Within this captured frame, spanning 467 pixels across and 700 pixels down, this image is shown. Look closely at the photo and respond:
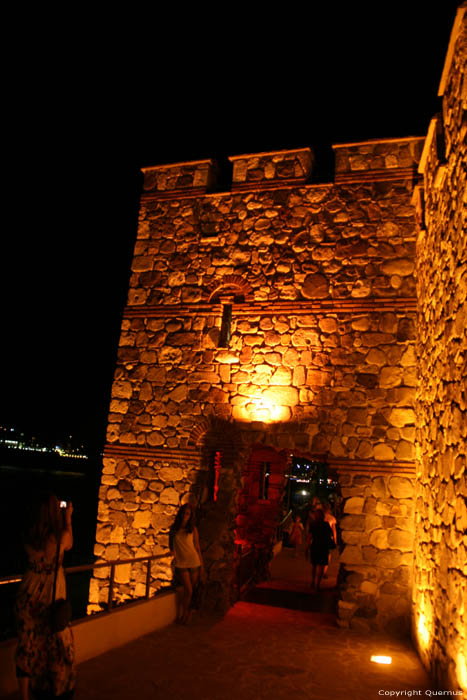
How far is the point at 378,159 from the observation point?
7199mm

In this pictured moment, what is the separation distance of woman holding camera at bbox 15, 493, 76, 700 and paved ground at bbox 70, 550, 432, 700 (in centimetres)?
54

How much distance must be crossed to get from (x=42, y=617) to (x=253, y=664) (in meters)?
2.22

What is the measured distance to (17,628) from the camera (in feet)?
11.1

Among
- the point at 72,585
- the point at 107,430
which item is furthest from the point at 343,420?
the point at 72,585

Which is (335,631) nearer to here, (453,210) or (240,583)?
(240,583)

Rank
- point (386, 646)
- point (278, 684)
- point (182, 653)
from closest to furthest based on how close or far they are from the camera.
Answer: point (278, 684)
point (182, 653)
point (386, 646)

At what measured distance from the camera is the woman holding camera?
3.34 m

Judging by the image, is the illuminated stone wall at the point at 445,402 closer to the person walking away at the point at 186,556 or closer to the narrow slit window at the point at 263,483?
the person walking away at the point at 186,556

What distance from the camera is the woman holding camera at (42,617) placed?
11.0 ft

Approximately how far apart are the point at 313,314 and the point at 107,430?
3371 millimetres

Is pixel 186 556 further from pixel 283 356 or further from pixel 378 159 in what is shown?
pixel 378 159

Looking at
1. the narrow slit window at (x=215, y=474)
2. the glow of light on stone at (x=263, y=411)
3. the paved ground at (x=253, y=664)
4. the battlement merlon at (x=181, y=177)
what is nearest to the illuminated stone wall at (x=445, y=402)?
the paved ground at (x=253, y=664)

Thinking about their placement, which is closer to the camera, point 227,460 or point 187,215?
point 227,460

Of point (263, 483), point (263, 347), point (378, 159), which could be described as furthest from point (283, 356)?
point (263, 483)
